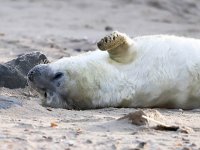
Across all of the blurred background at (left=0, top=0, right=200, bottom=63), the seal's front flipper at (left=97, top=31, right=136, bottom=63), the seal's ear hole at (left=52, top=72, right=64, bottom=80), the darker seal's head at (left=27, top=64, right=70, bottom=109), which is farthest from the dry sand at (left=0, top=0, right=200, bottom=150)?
the seal's front flipper at (left=97, top=31, right=136, bottom=63)

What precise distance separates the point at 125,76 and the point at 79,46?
4258 millimetres

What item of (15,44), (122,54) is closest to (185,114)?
(122,54)

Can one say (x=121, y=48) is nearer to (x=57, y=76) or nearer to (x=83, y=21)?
(x=57, y=76)

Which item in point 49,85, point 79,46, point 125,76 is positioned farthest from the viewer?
point 79,46

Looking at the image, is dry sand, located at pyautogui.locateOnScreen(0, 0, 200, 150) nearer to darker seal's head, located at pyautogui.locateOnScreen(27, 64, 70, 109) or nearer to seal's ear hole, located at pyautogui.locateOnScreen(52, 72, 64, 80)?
darker seal's head, located at pyautogui.locateOnScreen(27, 64, 70, 109)

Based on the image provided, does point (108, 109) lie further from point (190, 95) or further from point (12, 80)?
point (12, 80)

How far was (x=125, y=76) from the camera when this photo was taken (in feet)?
18.5

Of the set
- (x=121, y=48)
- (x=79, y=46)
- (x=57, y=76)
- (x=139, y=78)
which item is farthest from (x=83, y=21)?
(x=57, y=76)

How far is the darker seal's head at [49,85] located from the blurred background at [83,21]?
143 inches

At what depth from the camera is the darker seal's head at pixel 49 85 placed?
5.42 meters

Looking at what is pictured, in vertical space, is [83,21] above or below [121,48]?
above

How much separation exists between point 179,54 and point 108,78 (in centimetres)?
67

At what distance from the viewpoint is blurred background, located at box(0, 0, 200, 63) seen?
10281 millimetres

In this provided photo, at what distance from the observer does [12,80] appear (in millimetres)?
6180
